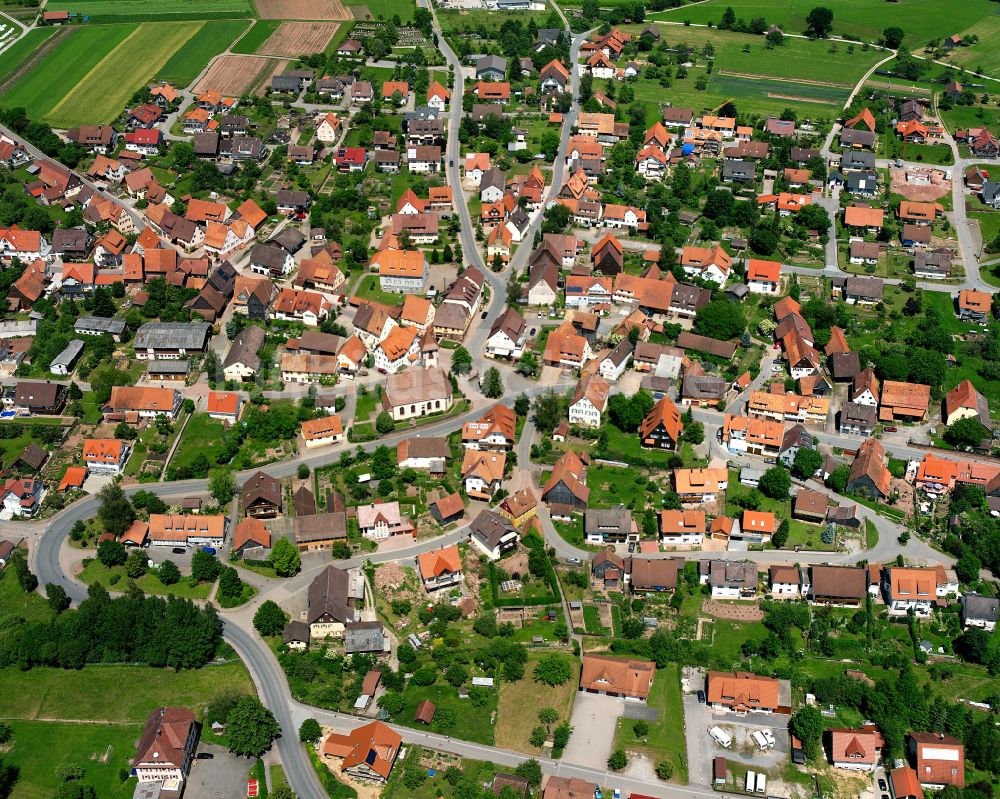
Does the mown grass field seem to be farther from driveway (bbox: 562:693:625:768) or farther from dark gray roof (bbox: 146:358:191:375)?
dark gray roof (bbox: 146:358:191:375)

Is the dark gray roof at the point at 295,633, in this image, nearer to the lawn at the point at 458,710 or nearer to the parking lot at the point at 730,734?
the lawn at the point at 458,710

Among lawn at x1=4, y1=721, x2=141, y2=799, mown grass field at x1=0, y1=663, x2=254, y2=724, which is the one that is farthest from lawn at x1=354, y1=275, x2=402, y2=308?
lawn at x1=4, y1=721, x2=141, y2=799

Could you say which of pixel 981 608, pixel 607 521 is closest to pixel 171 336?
pixel 607 521

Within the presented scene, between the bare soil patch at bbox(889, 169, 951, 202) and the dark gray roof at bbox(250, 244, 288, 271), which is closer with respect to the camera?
the dark gray roof at bbox(250, 244, 288, 271)

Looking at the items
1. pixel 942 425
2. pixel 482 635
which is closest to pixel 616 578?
pixel 482 635

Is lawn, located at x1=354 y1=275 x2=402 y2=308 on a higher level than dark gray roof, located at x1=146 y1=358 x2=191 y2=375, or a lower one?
higher

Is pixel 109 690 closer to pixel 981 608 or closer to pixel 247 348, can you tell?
pixel 247 348

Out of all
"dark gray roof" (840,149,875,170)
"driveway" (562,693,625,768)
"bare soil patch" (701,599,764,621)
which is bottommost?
"driveway" (562,693,625,768)
